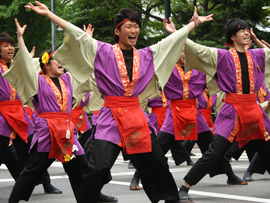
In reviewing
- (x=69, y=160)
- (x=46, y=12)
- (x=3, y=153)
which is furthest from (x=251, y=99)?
(x=3, y=153)

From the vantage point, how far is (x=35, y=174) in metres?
5.51

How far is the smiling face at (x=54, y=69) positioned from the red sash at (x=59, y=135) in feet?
1.59

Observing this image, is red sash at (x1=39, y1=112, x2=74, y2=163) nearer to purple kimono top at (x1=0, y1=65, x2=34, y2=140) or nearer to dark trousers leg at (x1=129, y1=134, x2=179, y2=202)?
purple kimono top at (x1=0, y1=65, x2=34, y2=140)

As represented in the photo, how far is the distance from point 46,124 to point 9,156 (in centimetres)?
112

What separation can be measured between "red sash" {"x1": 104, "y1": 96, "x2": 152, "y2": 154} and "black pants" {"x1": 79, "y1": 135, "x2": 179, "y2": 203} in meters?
0.07

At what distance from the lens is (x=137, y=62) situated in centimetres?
478

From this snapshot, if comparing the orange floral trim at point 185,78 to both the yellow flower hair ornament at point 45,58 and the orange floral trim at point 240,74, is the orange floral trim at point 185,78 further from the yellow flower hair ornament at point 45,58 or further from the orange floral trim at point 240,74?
the yellow flower hair ornament at point 45,58

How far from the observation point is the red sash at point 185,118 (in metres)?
7.35

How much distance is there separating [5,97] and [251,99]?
307 cm

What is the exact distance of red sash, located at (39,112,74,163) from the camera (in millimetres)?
5594

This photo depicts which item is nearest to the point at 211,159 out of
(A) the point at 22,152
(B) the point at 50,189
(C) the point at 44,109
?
(C) the point at 44,109

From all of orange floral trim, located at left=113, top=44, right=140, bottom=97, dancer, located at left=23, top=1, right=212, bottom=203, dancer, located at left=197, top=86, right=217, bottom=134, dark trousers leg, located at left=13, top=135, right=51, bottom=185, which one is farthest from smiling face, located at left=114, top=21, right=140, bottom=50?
dancer, located at left=197, top=86, right=217, bottom=134

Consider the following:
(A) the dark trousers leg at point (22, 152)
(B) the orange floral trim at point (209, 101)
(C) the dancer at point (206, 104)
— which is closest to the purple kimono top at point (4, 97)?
(A) the dark trousers leg at point (22, 152)

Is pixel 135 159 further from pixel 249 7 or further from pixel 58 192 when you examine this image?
pixel 249 7
